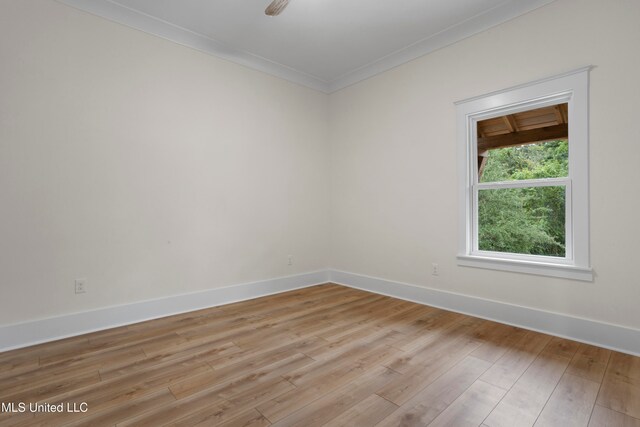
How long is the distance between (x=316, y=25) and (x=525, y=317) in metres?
3.39

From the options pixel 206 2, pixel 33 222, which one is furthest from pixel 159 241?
pixel 206 2

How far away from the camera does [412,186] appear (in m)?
3.65

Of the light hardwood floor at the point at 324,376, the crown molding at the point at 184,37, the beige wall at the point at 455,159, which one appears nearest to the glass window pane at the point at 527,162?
the beige wall at the point at 455,159

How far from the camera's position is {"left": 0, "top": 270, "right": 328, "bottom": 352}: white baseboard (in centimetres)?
242

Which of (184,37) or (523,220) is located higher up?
(184,37)

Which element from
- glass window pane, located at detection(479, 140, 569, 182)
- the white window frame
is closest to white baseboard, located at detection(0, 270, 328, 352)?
the white window frame

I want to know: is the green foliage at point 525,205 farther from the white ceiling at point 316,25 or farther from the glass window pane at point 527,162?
the white ceiling at point 316,25

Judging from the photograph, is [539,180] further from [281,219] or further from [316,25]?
[281,219]

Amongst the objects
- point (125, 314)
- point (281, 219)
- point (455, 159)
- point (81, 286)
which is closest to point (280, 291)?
point (281, 219)

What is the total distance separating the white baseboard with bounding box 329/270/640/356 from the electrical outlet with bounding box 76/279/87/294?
3043 mm

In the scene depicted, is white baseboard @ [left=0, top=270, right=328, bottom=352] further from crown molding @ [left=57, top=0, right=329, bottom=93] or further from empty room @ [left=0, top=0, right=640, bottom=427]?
crown molding @ [left=57, top=0, right=329, bottom=93]

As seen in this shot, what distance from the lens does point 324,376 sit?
1.98 m

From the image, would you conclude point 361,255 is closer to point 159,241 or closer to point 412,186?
point 412,186

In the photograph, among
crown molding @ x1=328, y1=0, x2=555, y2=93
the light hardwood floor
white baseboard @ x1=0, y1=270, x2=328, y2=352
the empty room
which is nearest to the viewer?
the light hardwood floor
